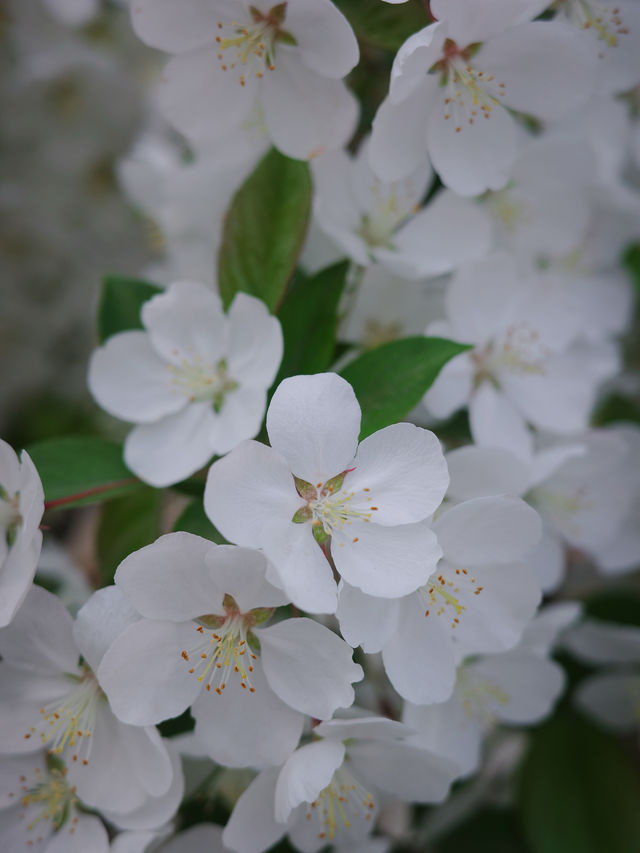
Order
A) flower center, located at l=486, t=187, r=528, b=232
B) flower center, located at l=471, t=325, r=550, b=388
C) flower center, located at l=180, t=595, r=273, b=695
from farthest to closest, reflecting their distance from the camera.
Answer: flower center, located at l=486, t=187, r=528, b=232 < flower center, located at l=471, t=325, r=550, b=388 < flower center, located at l=180, t=595, r=273, b=695

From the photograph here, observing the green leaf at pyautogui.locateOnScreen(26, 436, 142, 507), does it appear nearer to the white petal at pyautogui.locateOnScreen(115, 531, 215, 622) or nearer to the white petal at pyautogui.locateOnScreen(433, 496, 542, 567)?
the white petal at pyautogui.locateOnScreen(115, 531, 215, 622)

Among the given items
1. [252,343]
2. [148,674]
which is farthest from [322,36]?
[148,674]

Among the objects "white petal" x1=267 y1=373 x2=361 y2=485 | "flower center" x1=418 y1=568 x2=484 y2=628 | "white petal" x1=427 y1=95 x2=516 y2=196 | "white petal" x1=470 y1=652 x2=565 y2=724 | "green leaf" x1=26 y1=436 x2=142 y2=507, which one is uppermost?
"white petal" x1=427 y1=95 x2=516 y2=196

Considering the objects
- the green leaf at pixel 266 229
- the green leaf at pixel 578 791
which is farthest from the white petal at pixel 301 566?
the green leaf at pixel 578 791

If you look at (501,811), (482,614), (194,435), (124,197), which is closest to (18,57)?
(124,197)

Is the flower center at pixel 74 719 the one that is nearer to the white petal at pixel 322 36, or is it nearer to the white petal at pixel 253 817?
the white petal at pixel 253 817

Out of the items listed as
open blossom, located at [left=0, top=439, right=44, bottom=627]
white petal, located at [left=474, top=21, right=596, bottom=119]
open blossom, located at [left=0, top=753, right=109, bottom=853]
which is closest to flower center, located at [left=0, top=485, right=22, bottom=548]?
open blossom, located at [left=0, top=439, right=44, bottom=627]

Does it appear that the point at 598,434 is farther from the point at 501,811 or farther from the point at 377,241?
the point at 501,811
